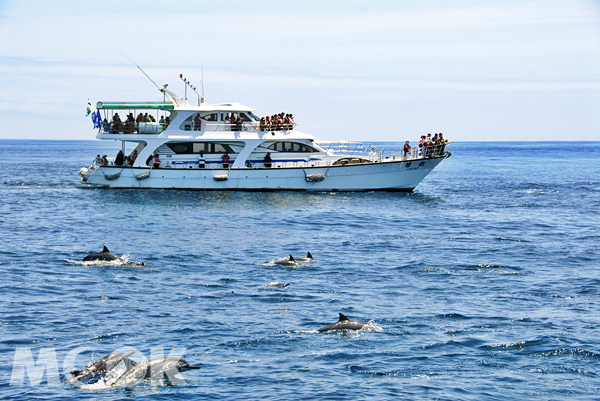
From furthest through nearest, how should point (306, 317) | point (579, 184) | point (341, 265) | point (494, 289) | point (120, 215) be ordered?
1. point (579, 184)
2. point (120, 215)
3. point (341, 265)
4. point (494, 289)
5. point (306, 317)

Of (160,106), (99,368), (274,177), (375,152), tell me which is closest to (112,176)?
(160,106)

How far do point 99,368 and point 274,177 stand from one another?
3309cm

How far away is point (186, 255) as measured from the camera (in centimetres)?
2777

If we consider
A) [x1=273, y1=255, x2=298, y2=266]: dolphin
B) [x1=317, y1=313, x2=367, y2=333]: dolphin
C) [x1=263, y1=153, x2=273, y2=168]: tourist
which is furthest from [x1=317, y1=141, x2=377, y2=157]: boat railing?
[x1=317, y1=313, x2=367, y2=333]: dolphin

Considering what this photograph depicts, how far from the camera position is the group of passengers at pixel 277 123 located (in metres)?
48.5

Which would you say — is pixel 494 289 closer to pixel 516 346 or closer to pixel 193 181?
pixel 516 346

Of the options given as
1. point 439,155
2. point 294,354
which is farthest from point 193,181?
point 294,354

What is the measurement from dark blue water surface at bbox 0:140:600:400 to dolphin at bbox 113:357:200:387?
1.05 feet

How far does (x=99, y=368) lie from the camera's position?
14812mm

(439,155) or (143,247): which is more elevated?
(439,155)

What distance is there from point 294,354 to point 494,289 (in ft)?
29.3

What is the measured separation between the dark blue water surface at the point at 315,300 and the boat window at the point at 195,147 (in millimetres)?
8570

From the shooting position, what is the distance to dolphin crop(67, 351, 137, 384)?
14.5m

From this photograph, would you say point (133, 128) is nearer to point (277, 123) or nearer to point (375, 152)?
point (277, 123)
